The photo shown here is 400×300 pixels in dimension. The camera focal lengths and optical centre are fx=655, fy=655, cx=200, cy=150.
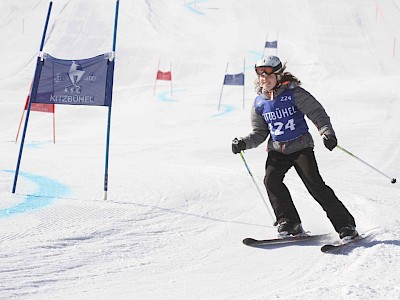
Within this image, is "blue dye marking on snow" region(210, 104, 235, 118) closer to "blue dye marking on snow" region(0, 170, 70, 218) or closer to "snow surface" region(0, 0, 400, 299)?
"snow surface" region(0, 0, 400, 299)

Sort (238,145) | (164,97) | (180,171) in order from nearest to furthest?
(238,145), (180,171), (164,97)

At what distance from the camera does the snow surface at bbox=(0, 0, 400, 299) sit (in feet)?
11.8

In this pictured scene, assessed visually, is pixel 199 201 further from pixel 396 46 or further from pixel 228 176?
pixel 396 46

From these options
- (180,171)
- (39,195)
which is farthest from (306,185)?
(180,171)

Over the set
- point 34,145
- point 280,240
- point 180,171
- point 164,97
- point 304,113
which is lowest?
point 34,145

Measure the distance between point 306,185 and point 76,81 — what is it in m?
2.25

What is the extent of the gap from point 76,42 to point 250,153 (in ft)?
63.5

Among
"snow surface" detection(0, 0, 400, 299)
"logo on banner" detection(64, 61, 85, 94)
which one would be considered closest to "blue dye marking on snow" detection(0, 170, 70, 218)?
"snow surface" detection(0, 0, 400, 299)

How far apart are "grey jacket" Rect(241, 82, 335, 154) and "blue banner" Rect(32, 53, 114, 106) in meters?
1.50

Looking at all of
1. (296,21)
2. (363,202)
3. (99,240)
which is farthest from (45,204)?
(296,21)

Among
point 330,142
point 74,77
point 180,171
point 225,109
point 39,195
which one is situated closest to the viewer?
point 330,142

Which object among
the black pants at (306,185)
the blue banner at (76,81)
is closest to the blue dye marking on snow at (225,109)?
the blue banner at (76,81)

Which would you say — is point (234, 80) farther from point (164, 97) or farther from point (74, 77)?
point (74, 77)

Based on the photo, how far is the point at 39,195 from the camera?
578 centimetres
